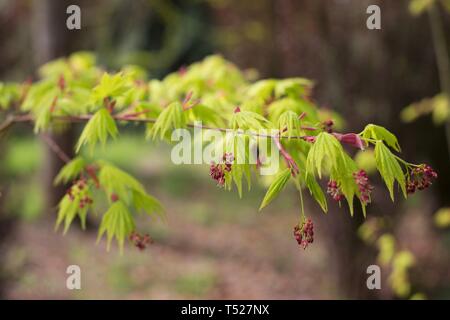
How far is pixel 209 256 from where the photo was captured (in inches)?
293

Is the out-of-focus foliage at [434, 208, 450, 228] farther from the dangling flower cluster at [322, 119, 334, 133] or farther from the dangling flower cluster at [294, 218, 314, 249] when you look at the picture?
the dangling flower cluster at [294, 218, 314, 249]

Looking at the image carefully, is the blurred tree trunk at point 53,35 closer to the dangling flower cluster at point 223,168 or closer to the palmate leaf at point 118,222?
the palmate leaf at point 118,222

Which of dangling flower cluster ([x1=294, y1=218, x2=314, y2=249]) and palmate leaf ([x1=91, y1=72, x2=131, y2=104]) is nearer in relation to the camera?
dangling flower cluster ([x1=294, y1=218, x2=314, y2=249])

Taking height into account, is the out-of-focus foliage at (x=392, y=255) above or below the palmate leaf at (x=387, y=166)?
below

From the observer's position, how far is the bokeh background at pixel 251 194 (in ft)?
17.0

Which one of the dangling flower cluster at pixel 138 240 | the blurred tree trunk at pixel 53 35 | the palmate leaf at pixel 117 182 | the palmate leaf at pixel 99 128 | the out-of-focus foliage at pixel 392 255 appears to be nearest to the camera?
the palmate leaf at pixel 99 128

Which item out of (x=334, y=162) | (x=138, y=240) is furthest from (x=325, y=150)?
(x=138, y=240)

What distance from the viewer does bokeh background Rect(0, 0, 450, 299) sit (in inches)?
203

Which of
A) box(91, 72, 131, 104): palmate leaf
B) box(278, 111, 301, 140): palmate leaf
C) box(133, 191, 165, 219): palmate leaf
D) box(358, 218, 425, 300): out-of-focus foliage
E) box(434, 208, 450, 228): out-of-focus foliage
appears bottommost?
box(358, 218, 425, 300): out-of-focus foliage

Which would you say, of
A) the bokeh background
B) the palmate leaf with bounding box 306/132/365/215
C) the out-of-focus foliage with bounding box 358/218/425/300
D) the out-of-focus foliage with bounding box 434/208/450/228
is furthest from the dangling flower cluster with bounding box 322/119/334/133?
the out-of-focus foliage with bounding box 434/208/450/228

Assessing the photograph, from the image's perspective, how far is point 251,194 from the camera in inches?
400

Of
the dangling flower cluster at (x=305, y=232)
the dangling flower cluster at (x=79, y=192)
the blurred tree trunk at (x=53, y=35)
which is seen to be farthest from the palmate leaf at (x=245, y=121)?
the blurred tree trunk at (x=53, y=35)

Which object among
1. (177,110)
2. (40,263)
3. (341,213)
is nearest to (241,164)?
(177,110)

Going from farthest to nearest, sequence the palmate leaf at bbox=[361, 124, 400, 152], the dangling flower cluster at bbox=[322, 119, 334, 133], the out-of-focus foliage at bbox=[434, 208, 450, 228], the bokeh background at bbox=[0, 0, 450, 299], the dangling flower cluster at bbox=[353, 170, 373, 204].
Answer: the bokeh background at bbox=[0, 0, 450, 299] → the out-of-focus foliage at bbox=[434, 208, 450, 228] → the dangling flower cluster at bbox=[322, 119, 334, 133] → the palmate leaf at bbox=[361, 124, 400, 152] → the dangling flower cluster at bbox=[353, 170, 373, 204]
